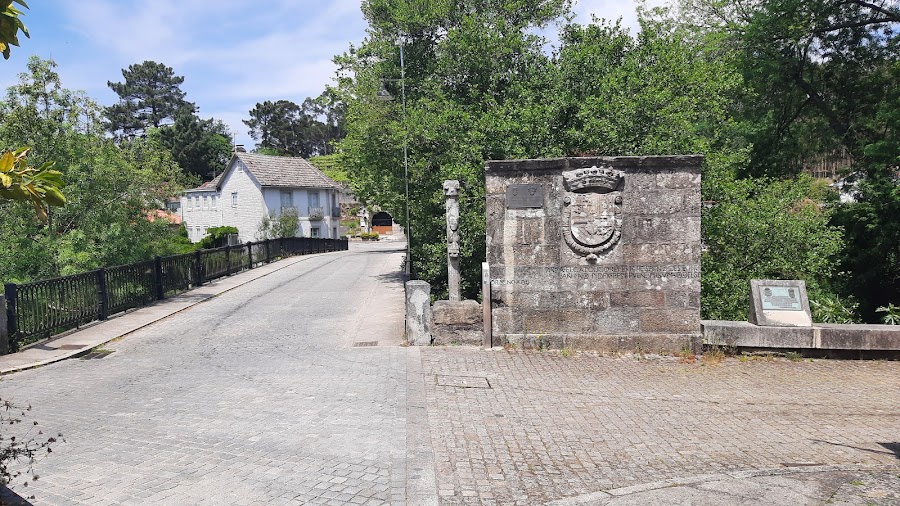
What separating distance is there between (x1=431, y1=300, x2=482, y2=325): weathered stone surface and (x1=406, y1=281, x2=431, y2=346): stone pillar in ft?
0.48

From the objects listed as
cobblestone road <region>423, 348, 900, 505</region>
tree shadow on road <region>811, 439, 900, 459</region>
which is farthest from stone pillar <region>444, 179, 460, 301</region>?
tree shadow on road <region>811, 439, 900, 459</region>

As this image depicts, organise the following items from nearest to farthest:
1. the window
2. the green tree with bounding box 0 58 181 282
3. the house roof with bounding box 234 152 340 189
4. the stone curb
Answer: the stone curb, the green tree with bounding box 0 58 181 282, the house roof with bounding box 234 152 340 189, the window

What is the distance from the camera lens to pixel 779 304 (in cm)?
973

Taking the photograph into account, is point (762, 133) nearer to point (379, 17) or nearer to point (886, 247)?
point (886, 247)

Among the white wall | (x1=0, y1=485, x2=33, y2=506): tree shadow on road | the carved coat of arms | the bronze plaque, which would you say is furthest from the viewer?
the white wall

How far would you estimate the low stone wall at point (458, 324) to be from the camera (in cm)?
1017

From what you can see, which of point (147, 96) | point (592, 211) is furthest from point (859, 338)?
point (147, 96)

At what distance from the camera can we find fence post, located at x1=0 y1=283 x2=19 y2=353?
10641 millimetres

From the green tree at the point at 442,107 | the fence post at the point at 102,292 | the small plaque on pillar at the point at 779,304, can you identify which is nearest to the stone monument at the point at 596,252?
the small plaque on pillar at the point at 779,304

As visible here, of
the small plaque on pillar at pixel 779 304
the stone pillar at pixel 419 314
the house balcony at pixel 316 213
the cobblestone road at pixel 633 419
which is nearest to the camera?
the cobblestone road at pixel 633 419

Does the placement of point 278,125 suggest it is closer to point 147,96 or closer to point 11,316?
point 147,96

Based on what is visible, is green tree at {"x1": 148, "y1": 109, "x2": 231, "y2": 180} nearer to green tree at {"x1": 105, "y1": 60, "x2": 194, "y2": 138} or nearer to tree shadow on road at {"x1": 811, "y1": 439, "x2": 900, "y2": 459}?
green tree at {"x1": 105, "y1": 60, "x2": 194, "y2": 138}

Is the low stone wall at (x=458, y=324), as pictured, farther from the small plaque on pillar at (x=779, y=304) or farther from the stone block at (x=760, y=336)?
the small plaque on pillar at (x=779, y=304)

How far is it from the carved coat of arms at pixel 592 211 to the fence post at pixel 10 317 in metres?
9.51
